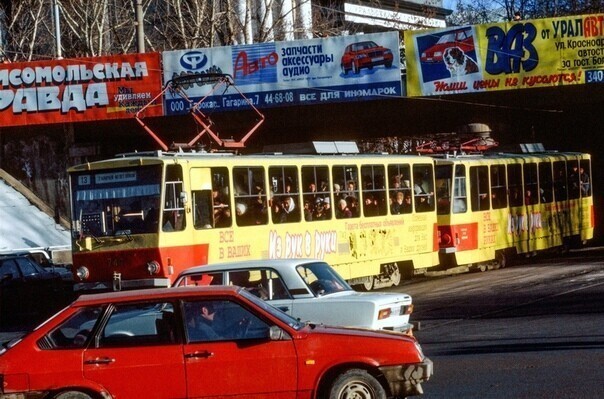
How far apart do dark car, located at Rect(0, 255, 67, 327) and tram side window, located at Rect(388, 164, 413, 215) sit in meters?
7.44

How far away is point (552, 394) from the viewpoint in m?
11.4

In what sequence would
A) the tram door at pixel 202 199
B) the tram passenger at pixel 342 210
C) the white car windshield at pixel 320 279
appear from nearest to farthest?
the white car windshield at pixel 320 279 → the tram door at pixel 202 199 → the tram passenger at pixel 342 210

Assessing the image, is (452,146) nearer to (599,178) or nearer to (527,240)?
(527,240)

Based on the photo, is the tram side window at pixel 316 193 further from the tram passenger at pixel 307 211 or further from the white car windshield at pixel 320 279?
the white car windshield at pixel 320 279

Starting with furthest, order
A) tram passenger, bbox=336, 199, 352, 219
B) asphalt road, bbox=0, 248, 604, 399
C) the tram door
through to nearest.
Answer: tram passenger, bbox=336, 199, 352, 219
the tram door
asphalt road, bbox=0, 248, 604, 399

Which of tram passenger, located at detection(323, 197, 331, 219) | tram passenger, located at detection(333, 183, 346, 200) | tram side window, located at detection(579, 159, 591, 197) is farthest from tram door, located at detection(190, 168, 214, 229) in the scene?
tram side window, located at detection(579, 159, 591, 197)

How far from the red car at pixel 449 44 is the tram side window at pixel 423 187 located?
673 centimetres

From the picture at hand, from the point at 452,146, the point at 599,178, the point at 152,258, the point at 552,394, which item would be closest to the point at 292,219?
the point at 152,258

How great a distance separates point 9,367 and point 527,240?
2431 cm

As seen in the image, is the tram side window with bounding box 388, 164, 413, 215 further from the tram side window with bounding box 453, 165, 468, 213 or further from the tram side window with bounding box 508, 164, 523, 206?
the tram side window with bounding box 508, 164, 523, 206

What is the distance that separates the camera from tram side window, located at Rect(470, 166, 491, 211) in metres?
30.4

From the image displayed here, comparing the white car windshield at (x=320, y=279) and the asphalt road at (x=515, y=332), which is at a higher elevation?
the white car windshield at (x=320, y=279)

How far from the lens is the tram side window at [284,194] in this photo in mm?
23266

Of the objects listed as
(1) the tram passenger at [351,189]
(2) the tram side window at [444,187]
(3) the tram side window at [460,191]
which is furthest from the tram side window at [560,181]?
(1) the tram passenger at [351,189]
